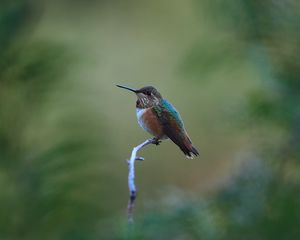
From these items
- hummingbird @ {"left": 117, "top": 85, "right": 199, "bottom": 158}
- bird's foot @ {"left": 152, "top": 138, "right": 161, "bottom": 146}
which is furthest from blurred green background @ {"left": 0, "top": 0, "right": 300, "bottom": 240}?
bird's foot @ {"left": 152, "top": 138, "right": 161, "bottom": 146}

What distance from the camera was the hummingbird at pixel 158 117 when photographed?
2.27m

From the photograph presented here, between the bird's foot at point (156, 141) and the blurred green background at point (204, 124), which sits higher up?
the blurred green background at point (204, 124)

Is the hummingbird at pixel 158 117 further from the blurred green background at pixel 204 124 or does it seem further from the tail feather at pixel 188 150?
the blurred green background at pixel 204 124

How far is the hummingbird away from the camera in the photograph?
2273 millimetres

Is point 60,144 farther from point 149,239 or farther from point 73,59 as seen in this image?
point 149,239

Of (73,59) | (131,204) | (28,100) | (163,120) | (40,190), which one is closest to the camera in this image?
(131,204)

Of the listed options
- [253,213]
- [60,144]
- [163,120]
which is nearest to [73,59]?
[60,144]

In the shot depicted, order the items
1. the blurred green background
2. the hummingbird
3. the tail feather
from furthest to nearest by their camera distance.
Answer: the blurred green background
the hummingbird
the tail feather

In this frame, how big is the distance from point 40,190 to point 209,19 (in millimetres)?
1399

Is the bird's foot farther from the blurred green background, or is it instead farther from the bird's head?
the blurred green background

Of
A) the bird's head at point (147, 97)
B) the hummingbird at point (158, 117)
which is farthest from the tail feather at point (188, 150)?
the bird's head at point (147, 97)

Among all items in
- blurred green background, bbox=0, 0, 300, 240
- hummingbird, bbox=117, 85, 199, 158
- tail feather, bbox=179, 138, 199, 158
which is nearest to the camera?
tail feather, bbox=179, 138, 199, 158

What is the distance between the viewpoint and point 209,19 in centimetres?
416

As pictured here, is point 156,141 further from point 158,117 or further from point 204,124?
point 204,124
